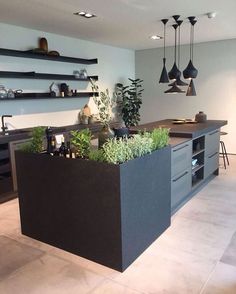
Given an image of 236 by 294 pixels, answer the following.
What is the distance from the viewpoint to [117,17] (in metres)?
4.05

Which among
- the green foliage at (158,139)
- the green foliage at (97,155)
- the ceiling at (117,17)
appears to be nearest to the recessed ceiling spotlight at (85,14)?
the ceiling at (117,17)

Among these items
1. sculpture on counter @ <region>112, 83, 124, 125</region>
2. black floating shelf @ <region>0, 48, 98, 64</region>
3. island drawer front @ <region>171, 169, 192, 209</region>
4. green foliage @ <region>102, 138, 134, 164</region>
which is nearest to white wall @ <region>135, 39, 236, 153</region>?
sculpture on counter @ <region>112, 83, 124, 125</region>

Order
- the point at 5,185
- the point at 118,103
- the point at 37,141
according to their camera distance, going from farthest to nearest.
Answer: the point at 118,103 → the point at 5,185 → the point at 37,141

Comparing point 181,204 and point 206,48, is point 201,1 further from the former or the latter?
point 206,48

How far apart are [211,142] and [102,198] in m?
2.79

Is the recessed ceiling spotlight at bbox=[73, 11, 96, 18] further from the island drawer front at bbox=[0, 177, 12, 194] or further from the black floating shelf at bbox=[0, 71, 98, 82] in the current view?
the island drawer front at bbox=[0, 177, 12, 194]

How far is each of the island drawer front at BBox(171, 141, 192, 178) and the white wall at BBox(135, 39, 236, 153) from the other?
319cm

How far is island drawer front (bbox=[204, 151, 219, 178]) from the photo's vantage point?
4449 mm

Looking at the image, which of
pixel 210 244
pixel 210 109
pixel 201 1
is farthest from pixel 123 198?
pixel 210 109

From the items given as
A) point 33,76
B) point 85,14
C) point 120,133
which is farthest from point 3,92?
point 120,133

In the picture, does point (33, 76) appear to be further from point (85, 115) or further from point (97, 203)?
point (97, 203)

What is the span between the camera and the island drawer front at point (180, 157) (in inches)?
132

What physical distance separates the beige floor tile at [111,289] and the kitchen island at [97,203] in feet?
0.62

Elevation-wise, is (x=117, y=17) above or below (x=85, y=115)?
above
